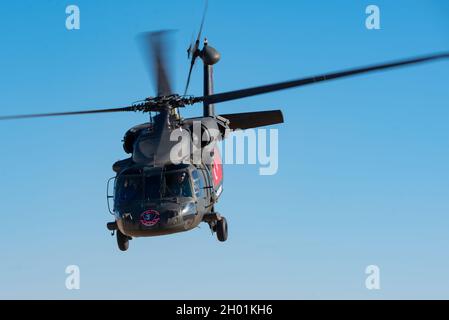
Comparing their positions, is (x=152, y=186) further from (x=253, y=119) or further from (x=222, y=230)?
(x=253, y=119)

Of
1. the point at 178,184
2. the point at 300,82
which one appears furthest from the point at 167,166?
the point at 300,82

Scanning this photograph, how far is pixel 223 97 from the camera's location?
31828 mm

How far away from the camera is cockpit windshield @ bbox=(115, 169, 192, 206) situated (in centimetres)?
3225

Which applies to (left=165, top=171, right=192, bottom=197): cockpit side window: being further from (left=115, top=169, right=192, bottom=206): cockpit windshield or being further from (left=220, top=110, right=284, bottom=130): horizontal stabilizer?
(left=220, top=110, right=284, bottom=130): horizontal stabilizer

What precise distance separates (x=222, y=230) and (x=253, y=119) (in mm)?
5872

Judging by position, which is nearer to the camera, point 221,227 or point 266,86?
point 266,86

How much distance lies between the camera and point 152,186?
32.4 meters

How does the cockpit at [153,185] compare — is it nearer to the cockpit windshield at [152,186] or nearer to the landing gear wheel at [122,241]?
the cockpit windshield at [152,186]

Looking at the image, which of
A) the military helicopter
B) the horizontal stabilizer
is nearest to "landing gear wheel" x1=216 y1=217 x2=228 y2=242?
the military helicopter

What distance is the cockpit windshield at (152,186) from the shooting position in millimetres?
32250
